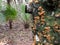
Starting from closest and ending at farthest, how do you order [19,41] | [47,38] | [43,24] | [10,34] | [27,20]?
[47,38] → [43,24] → [19,41] → [10,34] → [27,20]

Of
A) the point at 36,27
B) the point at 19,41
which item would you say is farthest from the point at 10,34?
the point at 36,27

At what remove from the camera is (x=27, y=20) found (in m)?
8.76

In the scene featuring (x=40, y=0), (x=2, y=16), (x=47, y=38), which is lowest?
(x=2, y=16)

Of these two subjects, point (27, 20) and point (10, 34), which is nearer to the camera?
point (10, 34)

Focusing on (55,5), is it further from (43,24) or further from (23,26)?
(23,26)

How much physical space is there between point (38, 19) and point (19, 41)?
5434 mm

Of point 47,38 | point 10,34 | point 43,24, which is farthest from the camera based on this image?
point 10,34

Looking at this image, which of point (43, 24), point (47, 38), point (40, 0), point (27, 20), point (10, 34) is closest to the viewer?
point (47, 38)

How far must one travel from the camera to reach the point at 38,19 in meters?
1.90

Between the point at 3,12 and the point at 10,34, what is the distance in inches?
38.7

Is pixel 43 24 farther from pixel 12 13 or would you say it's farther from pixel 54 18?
pixel 12 13

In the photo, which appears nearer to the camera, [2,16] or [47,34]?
[47,34]

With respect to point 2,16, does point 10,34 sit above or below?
below

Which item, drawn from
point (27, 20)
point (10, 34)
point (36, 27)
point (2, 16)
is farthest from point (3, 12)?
point (36, 27)
